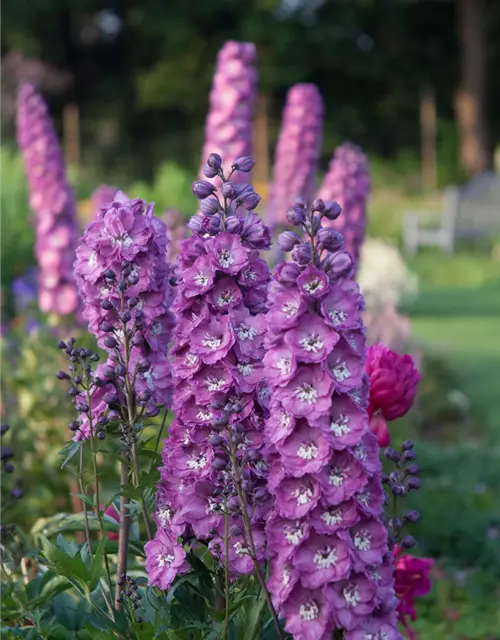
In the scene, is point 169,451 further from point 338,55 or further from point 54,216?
point 338,55

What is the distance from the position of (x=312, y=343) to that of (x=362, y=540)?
12.2 inches

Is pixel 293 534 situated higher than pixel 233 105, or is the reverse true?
pixel 233 105

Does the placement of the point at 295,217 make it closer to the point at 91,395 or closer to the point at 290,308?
the point at 290,308

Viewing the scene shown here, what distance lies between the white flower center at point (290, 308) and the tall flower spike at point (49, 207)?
3.52 m

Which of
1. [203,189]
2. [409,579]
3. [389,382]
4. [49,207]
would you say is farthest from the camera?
[49,207]

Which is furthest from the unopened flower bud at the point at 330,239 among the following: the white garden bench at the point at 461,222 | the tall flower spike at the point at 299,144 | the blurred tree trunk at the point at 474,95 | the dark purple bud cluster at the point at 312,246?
the blurred tree trunk at the point at 474,95

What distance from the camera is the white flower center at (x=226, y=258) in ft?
5.48

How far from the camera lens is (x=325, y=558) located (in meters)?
1.54

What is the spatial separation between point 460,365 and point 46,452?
507cm

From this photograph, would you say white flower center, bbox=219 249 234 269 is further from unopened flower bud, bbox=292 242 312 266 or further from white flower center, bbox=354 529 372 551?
white flower center, bbox=354 529 372 551

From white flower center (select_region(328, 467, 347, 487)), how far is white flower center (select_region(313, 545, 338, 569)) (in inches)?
3.8

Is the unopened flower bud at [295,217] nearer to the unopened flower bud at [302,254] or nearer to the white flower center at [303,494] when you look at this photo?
the unopened flower bud at [302,254]

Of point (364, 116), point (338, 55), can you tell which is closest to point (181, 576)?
point (338, 55)

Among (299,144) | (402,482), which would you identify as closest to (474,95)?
(299,144)
